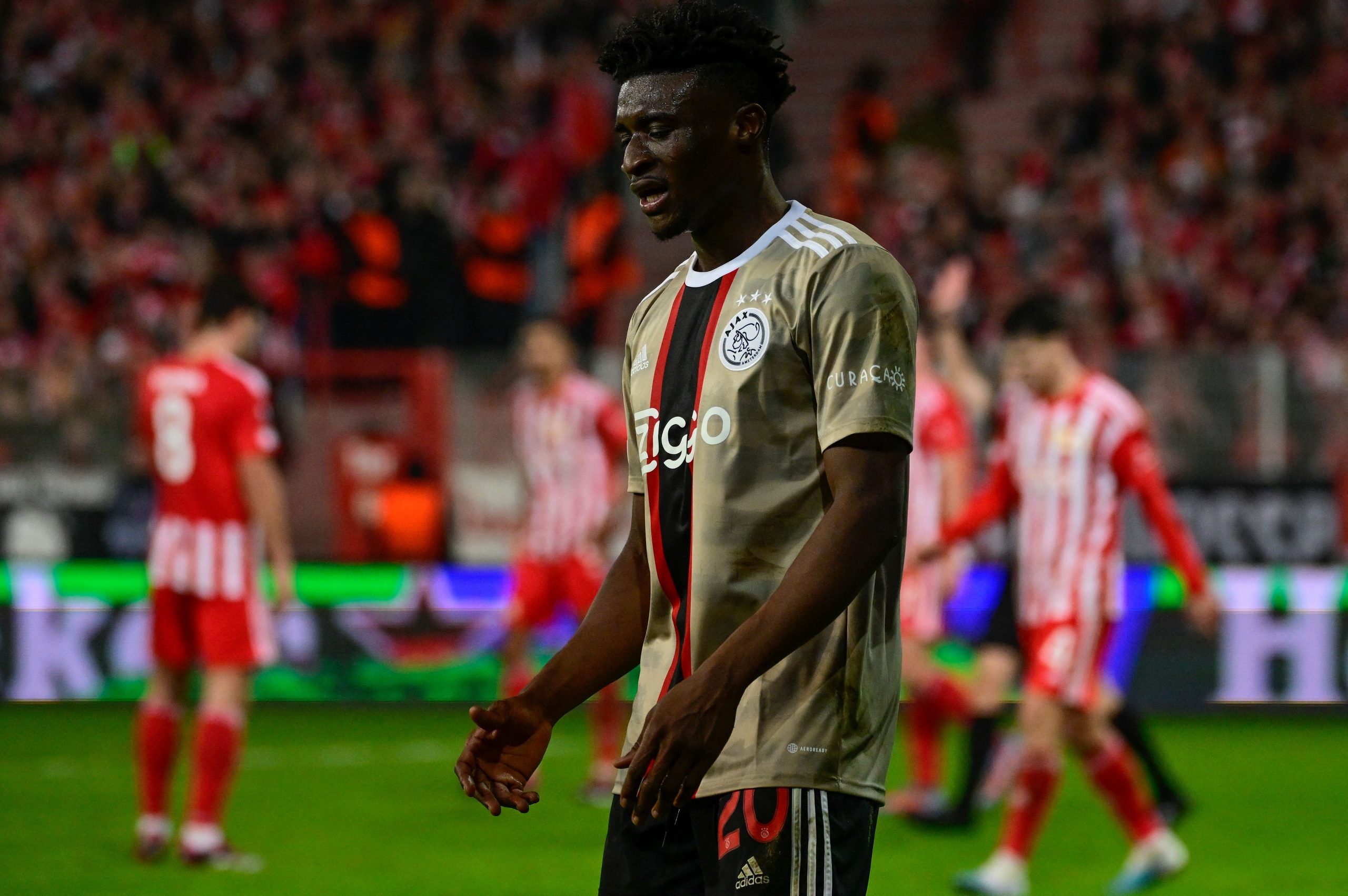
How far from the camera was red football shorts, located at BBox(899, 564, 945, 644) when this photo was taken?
8.51 m

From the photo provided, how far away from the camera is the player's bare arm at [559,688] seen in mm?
2805

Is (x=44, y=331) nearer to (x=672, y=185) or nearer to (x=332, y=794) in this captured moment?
(x=332, y=794)

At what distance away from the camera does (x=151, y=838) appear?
286 inches

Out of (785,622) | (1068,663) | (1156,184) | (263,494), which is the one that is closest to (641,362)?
(785,622)

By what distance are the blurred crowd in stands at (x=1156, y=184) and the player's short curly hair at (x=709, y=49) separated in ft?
35.1

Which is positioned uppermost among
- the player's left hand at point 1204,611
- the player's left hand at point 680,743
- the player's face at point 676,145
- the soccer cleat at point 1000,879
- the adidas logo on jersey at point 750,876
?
the player's face at point 676,145

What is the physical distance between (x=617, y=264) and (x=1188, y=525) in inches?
206

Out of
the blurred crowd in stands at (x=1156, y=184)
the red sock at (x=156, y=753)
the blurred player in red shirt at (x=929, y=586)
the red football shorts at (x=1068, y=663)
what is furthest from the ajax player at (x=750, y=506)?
the blurred crowd in stands at (x=1156, y=184)

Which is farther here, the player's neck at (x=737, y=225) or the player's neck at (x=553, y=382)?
the player's neck at (x=553, y=382)

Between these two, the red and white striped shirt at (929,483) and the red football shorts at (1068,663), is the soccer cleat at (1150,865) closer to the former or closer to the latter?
the red football shorts at (1068,663)

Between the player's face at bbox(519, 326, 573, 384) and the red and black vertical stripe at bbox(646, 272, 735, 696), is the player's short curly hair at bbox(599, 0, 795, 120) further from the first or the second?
the player's face at bbox(519, 326, 573, 384)

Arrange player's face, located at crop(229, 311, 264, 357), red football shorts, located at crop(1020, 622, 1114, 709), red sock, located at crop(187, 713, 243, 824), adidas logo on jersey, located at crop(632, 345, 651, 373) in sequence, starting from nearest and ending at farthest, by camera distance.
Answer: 1. adidas logo on jersey, located at crop(632, 345, 651, 373)
2. red football shorts, located at crop(1020, 622, 1114, 709)
3. red sock, located at crop(187, 713, 243, 824)
4. player's face, located at crop(229, 311, 264, 357)

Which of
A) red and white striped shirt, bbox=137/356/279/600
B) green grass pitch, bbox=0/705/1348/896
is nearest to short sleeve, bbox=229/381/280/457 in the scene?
red and white striped shirt, bbox=137/356/279/600

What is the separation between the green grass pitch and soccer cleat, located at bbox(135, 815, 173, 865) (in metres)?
0.10
